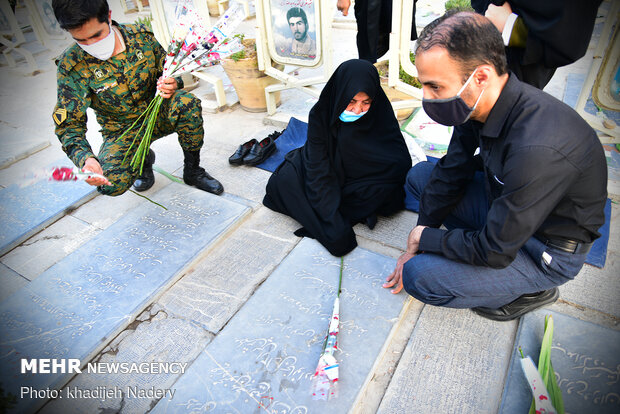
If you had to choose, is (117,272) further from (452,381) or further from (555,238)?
(555,238)

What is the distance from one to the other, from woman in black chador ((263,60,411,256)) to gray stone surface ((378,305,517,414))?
691mm

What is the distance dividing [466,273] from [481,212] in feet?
1.65

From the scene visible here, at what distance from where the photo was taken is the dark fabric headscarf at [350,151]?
7.30 ft

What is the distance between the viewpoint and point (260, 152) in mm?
3227

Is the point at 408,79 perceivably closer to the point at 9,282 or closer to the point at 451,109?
the point at 451,109

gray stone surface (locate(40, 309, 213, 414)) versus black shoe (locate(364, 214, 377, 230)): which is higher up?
black shoe (locate(364, 214, 377, 230))

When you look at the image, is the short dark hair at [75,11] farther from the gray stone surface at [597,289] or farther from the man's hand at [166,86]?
the gray stone surface at [597,289]

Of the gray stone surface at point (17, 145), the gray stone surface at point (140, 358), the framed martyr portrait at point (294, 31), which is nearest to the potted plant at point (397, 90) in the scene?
the framed martyr portrait at point (294, 31)

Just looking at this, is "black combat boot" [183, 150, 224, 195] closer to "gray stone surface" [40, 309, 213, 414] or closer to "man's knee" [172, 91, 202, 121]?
"man's knee" [172, 91, 202, 121]

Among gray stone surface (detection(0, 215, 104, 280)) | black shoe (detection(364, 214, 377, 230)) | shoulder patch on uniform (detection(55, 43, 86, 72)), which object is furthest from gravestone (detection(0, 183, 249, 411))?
shoulder patch on uniform (detection(55, 43, 86, 72))

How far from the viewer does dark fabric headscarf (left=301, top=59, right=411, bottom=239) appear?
2.23 m

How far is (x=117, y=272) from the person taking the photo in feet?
7.41

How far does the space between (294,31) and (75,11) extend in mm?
1956

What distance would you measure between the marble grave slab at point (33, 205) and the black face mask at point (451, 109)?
8.78 feet
